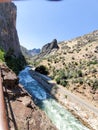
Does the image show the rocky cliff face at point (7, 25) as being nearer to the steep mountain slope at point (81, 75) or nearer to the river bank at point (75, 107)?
the steep mountain slope at point (81, 75)

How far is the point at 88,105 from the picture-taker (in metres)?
37.5

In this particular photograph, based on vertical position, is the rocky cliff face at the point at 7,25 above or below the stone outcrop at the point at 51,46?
above

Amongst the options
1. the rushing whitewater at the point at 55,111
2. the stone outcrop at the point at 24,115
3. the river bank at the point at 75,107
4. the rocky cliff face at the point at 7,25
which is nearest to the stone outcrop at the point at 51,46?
the rocky cliff face at the point at 7,25

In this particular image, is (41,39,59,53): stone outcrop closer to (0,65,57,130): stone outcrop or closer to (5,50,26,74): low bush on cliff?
(5,50,26,74): low bush on cliff

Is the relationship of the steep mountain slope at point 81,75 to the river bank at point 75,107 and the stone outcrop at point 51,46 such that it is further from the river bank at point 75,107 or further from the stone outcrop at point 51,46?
the stone outcrop at point 51,46

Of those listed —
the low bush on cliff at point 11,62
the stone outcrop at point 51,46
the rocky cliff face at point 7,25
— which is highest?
the rocky cliff face at point 7,25

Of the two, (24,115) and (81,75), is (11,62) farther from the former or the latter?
(24,115)

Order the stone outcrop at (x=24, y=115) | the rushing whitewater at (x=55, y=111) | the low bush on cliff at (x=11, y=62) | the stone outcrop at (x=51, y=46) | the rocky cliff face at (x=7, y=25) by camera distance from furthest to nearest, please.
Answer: the stone outcrop at (x=51, y=46), the rocky cliff face at (x=7, y=25), the low bush on cliff at (x=11, y=62), the rushing whitewater at (x=55, y=111), the stone outcrop at (x=24, y=115)

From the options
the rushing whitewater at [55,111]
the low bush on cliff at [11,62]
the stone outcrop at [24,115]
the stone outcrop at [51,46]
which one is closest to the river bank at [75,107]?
the rushing whitewater at [55,111]

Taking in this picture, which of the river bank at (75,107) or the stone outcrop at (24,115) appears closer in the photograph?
the stone outcrop at (24,115)

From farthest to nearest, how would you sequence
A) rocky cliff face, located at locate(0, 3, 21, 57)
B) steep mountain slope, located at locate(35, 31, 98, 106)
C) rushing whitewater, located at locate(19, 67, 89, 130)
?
rocky cliff face, located at locate(0, 3, 21, 57)
steep mountain slope, located at locate(35, 31, 98, 106)
rushing whitewater, located at locate(19, 67, 89, 130)

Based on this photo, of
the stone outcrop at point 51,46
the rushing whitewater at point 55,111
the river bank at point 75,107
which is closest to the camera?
the rushing whitewater at point 55,111

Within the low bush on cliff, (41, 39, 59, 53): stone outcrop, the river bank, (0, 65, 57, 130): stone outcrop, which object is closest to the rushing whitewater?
the river bank

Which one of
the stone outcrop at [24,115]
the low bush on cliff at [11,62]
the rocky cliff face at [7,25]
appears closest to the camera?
the stone outcrop at [24,115]
